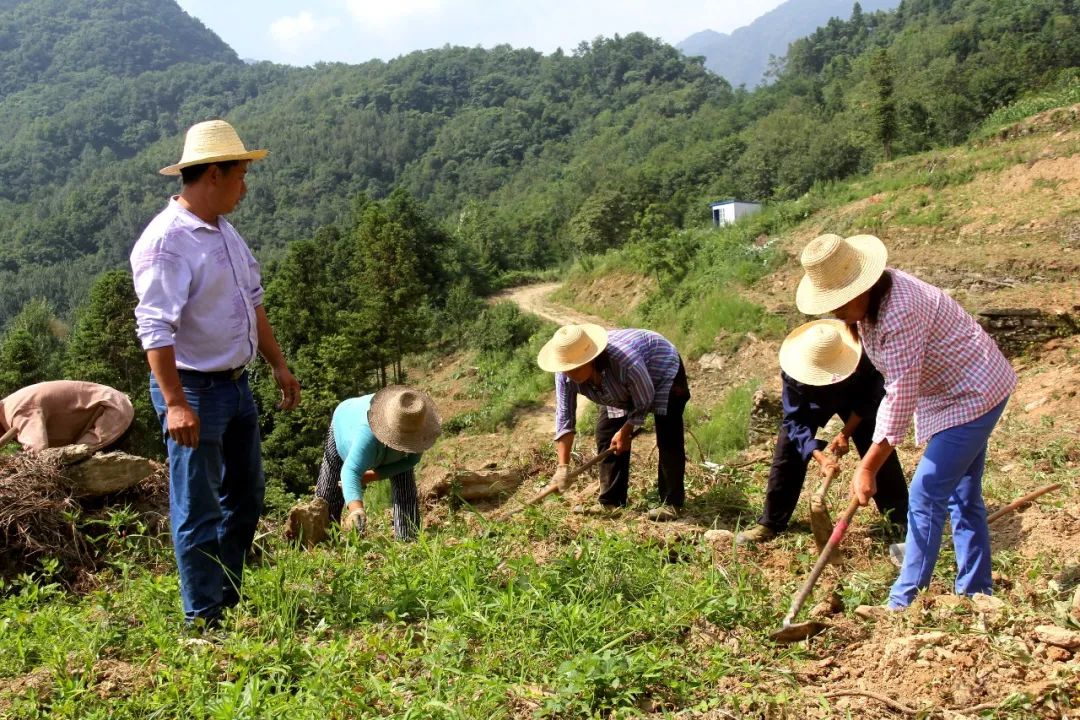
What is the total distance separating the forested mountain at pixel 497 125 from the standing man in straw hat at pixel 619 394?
602 inches

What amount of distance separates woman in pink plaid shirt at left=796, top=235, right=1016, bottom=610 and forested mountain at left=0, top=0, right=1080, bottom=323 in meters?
16.6

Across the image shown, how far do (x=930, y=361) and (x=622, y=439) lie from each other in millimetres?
1718

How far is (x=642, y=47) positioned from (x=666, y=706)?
346 feet

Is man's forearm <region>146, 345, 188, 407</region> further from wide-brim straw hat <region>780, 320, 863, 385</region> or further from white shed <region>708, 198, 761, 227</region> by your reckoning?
white shed <region>708, 198, 761, 227</region>

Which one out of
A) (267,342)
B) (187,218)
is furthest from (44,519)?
(187,218)

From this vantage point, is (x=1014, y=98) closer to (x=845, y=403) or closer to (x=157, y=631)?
(x=845, y=403)

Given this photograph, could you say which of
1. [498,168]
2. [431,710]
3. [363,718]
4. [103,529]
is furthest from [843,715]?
[498,168]

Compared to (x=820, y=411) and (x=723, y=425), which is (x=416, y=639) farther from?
(x=723, y=425)

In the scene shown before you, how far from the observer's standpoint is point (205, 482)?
2744 millimetres

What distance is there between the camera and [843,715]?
7.20 ft

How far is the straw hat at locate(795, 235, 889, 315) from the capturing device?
2715 mm

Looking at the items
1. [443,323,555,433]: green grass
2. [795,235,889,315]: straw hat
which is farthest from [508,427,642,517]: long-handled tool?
[443,323,555,433]: green grass

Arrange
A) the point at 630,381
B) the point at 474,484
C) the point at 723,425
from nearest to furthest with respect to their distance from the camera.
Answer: the point at 630,381
the point at 474,484
the point at 723,425

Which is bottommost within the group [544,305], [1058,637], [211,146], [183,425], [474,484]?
[544,305]
